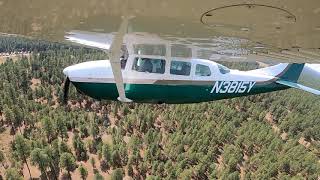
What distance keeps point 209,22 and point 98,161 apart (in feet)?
121

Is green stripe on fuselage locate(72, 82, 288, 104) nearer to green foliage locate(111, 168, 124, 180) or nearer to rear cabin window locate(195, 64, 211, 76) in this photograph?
rear cabin window locate(195, 64, 211, 76)

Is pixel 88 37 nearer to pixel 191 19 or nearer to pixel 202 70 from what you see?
pixel 191 19

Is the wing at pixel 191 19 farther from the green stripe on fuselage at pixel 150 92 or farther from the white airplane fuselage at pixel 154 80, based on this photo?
the green stripe on fuselage at pixel 150 92

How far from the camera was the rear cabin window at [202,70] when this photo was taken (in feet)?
57.0

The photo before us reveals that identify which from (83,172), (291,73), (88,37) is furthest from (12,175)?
(88,37)

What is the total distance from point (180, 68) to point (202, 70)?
126 centimetres

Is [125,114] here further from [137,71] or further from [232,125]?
[137,71]

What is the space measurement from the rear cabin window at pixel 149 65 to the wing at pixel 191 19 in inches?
287

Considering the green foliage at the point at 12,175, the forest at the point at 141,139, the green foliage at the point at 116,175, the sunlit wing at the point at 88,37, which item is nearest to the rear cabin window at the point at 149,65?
the sunlit wing at the point at 88,37

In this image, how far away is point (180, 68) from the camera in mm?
16750

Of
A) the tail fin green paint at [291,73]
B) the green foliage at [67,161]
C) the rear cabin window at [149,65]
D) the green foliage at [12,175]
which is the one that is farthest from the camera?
the green foliage at [67,161]

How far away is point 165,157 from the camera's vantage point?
4422 centimetres

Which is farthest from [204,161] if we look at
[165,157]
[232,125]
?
[232,125]

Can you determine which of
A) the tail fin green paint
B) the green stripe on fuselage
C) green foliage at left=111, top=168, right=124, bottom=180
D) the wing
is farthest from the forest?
the wing
